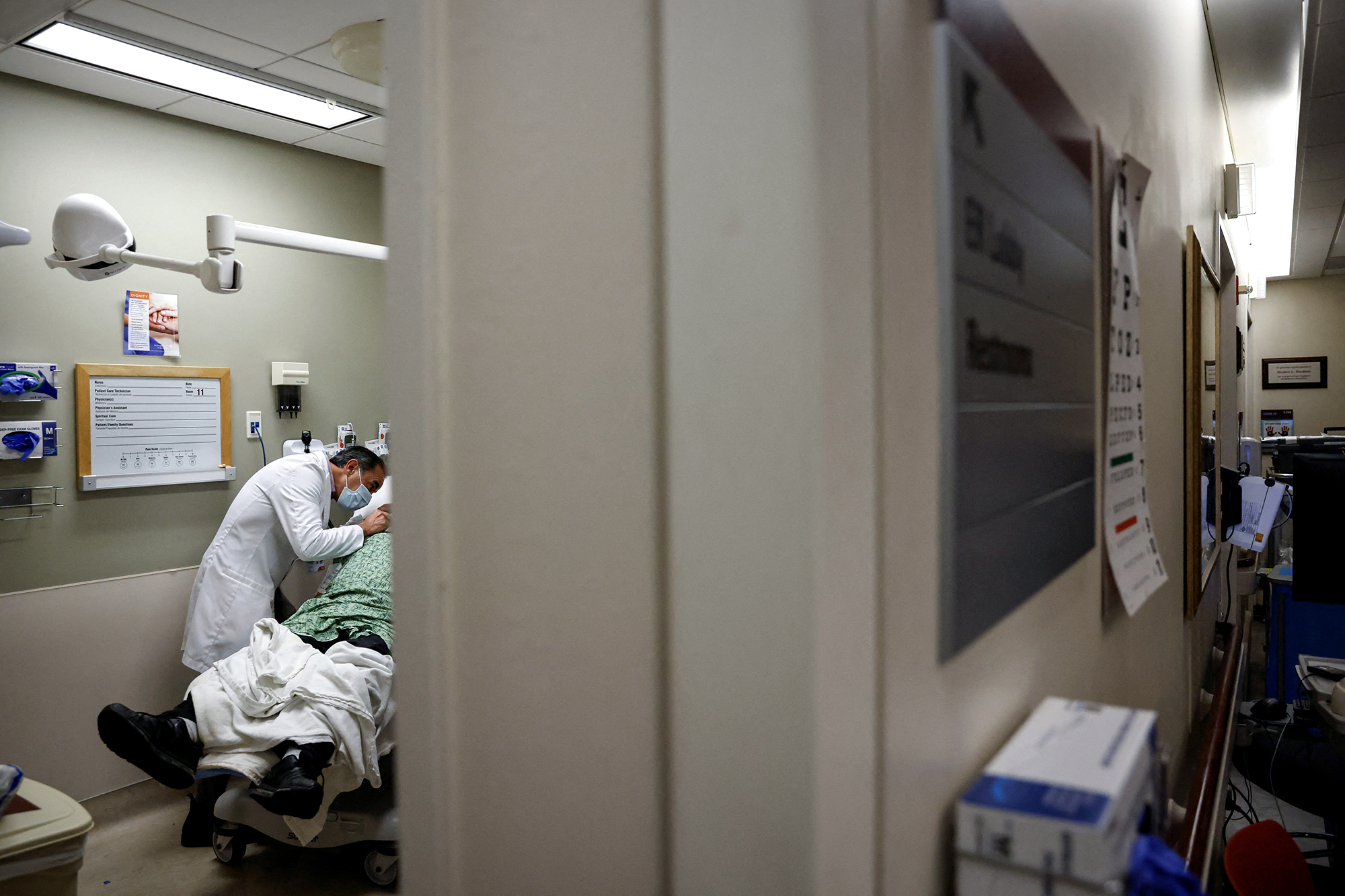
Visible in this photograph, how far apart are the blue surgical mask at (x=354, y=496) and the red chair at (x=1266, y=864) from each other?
12.0 ft

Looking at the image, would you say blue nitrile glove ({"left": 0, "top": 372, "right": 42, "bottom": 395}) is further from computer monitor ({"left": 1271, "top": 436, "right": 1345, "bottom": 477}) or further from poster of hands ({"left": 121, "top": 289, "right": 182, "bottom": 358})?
computer monitor ({"left": 1271, "top": 436, "right": 1345, "bottom": 477})

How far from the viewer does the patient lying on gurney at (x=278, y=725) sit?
8.82 ft

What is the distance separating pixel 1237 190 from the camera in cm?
379

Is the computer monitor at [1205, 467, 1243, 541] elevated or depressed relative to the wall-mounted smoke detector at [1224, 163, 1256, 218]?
depressed

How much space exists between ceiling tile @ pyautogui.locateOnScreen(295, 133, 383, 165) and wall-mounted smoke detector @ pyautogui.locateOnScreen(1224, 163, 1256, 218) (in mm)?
4077

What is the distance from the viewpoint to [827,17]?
0.67m

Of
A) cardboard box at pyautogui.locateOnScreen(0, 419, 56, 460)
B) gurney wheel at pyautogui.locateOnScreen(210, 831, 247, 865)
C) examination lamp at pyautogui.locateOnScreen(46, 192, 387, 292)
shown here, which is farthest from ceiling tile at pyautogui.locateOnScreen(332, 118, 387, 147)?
gurney wheel at pyautogui.locateOnScreen(210, 831, 247, 865)

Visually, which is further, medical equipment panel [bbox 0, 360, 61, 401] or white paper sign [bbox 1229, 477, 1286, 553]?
white paper sign [bbox 1229, 477, 1286, 553]

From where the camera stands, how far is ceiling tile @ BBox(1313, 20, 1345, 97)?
294 centimetres

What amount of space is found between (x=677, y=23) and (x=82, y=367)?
3.75 metres

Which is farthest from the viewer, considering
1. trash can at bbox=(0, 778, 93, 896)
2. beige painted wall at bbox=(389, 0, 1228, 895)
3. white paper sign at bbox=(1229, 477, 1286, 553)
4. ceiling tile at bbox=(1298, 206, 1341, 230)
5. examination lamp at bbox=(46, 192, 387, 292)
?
ceiling tile at bbox=(1298, 206, 1341, 230)

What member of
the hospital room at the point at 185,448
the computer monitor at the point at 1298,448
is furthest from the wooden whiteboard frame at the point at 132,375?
the computer monitor at the point at 1298,448

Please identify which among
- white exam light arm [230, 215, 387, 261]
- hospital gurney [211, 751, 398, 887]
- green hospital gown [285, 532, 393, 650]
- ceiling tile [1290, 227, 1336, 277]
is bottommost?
hospital gurney [211, 751, 398, 887]

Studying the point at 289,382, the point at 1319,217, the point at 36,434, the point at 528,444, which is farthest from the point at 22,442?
the point at 1319,217
